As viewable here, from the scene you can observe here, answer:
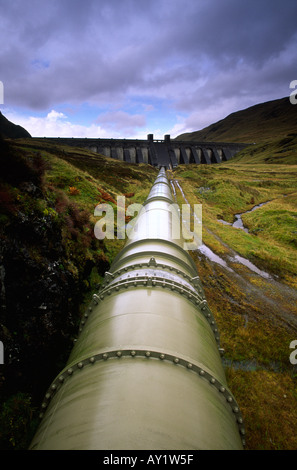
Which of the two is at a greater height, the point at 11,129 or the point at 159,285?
the point at 11,129

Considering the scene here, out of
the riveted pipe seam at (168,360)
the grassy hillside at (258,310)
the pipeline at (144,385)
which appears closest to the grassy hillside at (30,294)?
the pipeline at (144,385)

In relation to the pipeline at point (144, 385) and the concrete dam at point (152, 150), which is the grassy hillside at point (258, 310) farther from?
the concrete dam at point (152, 150)

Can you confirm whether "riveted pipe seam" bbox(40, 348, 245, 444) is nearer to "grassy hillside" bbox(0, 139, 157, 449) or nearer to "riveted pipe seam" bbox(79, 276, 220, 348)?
"riveted pipe seam" bbox(79, 276, 220, 348)

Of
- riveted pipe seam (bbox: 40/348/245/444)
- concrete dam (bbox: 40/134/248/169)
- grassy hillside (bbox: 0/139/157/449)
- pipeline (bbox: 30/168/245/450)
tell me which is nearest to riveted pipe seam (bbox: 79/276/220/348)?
pipeline (bbox: 30/168/245/450)

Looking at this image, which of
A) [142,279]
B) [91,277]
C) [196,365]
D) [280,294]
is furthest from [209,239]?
[196,365]

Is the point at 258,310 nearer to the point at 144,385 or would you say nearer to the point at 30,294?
the point at 30,294

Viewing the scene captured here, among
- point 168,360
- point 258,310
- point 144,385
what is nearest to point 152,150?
point 258,310
